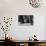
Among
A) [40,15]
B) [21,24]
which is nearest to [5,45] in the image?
[21,24]

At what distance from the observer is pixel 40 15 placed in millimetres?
3404

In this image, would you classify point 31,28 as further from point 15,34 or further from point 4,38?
point 4,38

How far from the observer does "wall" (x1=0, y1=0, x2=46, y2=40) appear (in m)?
3.36

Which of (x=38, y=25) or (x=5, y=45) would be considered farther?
(x=38, y=25)

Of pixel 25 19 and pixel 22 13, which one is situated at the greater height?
pixel 22 13

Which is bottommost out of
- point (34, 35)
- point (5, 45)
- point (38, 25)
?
point (5, 45)

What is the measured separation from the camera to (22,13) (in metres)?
3.39

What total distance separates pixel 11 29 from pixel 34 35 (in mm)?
641

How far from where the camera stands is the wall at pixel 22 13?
3359mm

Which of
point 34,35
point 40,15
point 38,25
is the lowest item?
point 34,35

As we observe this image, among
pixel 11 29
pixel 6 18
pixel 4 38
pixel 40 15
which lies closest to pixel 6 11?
pixel 6 18

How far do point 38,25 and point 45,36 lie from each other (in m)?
0.35

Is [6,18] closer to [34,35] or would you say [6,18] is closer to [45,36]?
[34,35]

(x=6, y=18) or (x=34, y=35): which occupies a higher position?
(x=6, y=18)
